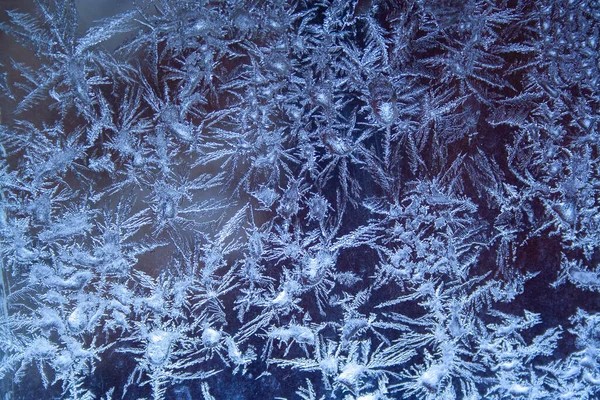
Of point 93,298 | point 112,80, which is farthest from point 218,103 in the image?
point 93,298

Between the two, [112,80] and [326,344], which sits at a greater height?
[112,80]

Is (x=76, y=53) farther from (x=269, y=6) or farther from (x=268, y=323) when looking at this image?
(x=268, y=323)

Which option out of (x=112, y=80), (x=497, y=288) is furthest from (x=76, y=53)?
(x=497, y=288)

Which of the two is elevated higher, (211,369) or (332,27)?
(332,27)

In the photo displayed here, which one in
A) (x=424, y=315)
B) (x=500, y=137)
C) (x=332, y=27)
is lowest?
(x=424, y=315)

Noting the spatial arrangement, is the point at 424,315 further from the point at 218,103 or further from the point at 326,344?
the point at 218,103

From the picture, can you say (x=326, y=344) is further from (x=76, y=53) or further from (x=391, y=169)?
(x=76, y=53)
